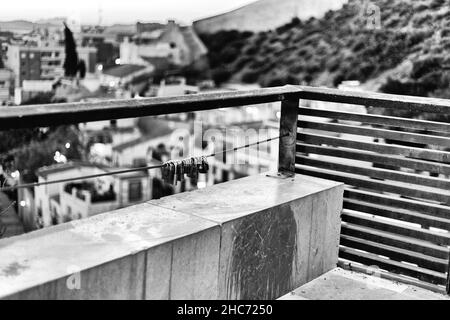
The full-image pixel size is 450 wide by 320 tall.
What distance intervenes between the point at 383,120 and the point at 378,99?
0.40ft

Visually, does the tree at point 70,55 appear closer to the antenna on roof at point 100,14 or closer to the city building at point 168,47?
the city building at point 168,47

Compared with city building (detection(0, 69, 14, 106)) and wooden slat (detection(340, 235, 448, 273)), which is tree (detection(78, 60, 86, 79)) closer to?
city building (detection(0, 69, 14, 106))

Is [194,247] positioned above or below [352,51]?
below

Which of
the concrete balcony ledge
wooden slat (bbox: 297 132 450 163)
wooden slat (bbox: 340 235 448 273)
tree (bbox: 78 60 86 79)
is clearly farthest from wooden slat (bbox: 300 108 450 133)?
tree (bbox: 78 60 86 79)

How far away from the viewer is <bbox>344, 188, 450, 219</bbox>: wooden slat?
3.23m

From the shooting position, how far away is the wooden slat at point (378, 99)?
3168 millimetres

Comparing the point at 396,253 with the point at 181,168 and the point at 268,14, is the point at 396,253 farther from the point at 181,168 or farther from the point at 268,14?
the point at 268,14

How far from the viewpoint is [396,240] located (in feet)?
11.1

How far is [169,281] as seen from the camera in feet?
7.22

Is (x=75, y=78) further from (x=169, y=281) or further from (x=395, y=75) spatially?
(x=169, y=281)

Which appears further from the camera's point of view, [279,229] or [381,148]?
[381,148]

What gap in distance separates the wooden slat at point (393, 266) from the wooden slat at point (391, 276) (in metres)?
0.02

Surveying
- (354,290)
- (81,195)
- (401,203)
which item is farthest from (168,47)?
(354,290)

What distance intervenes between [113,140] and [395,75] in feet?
53.7
